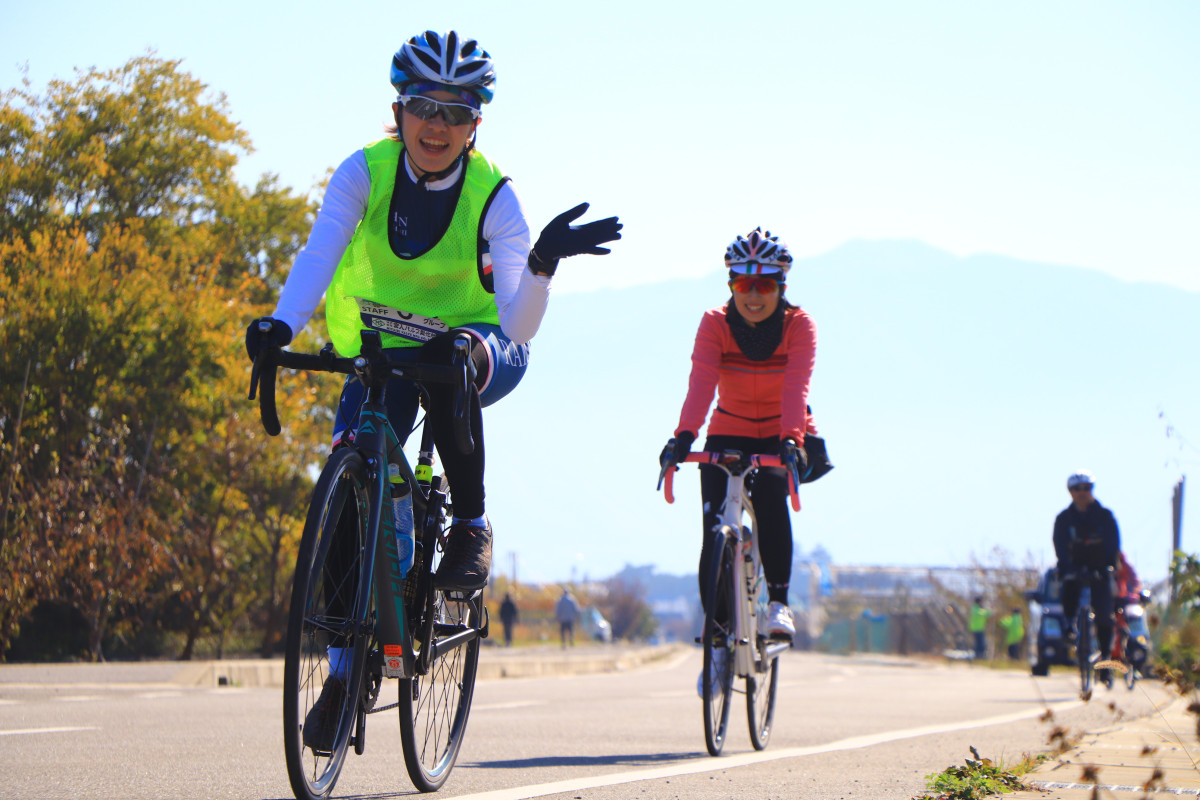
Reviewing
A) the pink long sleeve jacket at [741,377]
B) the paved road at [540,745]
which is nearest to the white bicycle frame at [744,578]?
the pink long sleeve jacket at [741,377]

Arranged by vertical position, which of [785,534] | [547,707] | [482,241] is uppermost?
[482,241]

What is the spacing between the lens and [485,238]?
4.90 m

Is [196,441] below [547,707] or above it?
above

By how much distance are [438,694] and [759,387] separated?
320 cm

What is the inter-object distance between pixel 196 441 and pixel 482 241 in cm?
2282

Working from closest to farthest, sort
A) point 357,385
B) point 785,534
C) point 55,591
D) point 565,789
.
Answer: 1. point 357,385
2. point 565,789
3. point 785,534
4. point 55,591

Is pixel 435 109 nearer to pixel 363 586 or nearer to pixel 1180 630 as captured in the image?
pixel 363 586

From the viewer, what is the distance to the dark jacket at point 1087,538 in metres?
13.6

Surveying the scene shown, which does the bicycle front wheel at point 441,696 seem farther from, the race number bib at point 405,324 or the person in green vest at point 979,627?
the person in green vest at point 979,627

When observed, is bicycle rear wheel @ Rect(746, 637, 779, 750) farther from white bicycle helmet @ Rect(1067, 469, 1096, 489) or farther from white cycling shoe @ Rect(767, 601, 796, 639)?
white bicycle helmet @ Rect(1067, 469, 1096, 489)

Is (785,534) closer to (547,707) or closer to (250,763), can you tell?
(250,763)

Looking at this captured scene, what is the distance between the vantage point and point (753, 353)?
7789 millimetres

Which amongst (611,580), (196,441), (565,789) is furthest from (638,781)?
(611,580)

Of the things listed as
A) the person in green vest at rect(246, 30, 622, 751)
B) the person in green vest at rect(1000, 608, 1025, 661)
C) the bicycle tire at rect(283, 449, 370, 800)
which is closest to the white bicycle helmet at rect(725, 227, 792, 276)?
the person in green vest at rect(246, 30, 622, 751)
